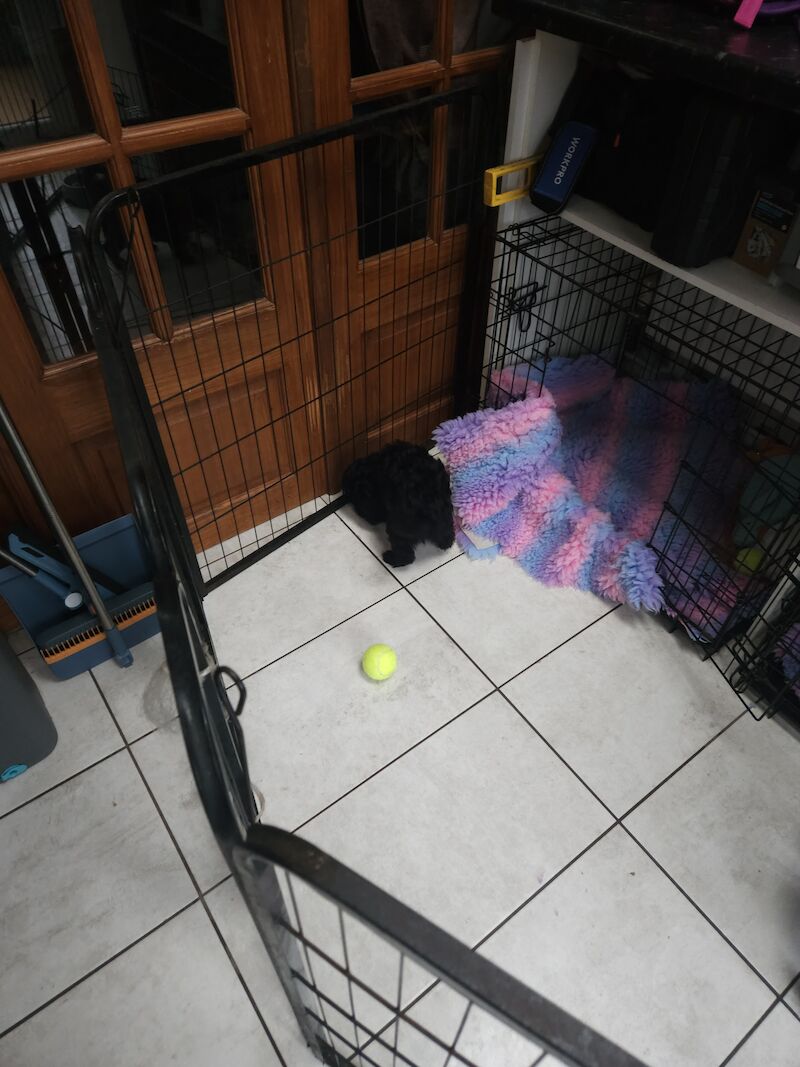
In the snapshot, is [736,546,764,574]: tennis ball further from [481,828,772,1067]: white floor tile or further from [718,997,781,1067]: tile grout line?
[718,997,781,1067]: tile grout line

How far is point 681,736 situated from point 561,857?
391 millimetres

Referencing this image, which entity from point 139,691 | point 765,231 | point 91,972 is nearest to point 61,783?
point 139,691

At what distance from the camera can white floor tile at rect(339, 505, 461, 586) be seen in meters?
1.88

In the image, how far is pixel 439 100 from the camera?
1.46 meters

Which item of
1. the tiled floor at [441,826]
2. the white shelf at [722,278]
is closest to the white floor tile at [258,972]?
the tiled floor at [441,826]

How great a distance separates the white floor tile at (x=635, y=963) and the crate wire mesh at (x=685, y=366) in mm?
550

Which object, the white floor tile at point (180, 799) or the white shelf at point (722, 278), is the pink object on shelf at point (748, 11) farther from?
the white floor tile at point (180, 799)

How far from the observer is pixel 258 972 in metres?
1.26

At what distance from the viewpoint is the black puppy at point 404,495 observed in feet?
5.89

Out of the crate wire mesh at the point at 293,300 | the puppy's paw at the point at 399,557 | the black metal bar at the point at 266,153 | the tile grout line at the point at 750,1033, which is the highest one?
the black metal bar at the point at 266,153

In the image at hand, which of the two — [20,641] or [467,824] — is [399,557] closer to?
[467,824]

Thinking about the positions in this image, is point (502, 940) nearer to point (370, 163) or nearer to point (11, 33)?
point (370, 163)

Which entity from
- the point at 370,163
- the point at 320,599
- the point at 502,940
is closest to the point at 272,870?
the point at 502,940

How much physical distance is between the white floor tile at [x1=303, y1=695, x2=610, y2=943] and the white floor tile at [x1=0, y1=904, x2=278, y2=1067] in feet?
0.92
